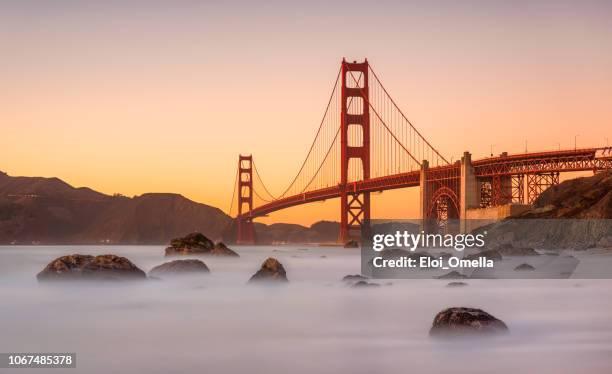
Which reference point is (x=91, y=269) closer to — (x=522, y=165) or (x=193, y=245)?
(x=193, y=245)

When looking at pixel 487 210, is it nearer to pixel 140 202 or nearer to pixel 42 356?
pixel 42 356

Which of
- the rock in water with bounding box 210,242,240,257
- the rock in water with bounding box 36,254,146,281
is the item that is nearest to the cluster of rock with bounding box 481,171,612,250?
the rock in water with bounding box 210,242,240,257

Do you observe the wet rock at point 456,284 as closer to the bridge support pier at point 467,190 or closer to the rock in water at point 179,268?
the rock in water at point 179,268

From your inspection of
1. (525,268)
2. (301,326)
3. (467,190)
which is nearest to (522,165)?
(467,190)

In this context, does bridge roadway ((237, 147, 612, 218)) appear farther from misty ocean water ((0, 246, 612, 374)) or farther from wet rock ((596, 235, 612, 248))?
misty ocean water ((0, 246, 612, 374))

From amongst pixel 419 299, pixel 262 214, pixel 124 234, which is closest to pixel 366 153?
pixel 262 214

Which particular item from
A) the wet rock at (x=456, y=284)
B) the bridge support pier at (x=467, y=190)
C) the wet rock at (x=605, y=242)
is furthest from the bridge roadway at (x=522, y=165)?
the wet rock at (x=456, y=284)

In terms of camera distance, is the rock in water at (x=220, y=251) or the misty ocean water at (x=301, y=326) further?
the rock in water at (x=220, y=251)

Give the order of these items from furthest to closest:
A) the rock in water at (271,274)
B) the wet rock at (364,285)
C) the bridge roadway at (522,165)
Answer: the bridge roadway at (522,165) < the rock in water at (271,274) < the wet rock at (364,285)

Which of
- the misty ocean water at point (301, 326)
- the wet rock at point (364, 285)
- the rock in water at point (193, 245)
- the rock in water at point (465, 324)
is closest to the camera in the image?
the misty ocean water at point (301, 326)
